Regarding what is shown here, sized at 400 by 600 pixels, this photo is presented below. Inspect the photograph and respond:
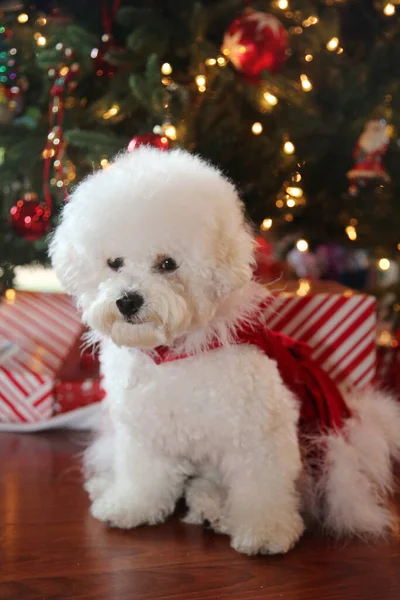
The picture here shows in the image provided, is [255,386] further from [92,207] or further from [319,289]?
[319,289]

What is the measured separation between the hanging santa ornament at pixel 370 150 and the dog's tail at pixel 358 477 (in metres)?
0.73

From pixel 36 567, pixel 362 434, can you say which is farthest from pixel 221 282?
pixel 36 567

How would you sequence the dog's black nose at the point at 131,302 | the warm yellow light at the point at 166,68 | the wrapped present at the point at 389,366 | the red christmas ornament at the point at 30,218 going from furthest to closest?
the wrapped present at the point at 389,366 → the red christmas ornament at the point at 30,218 → the warm yellow light at the point at 166,68 → the dog's black nose at the point at 131,302

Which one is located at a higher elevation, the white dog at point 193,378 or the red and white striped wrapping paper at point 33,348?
the white dog at point 193,378

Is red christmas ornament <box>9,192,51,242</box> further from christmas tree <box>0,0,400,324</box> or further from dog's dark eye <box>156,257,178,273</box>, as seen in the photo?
dog's dark eye <box>156,257,178,273</box>

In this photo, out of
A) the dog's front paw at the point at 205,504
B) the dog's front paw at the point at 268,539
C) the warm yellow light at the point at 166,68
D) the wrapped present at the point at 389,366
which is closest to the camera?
the dog's front paw at the point at 268,539

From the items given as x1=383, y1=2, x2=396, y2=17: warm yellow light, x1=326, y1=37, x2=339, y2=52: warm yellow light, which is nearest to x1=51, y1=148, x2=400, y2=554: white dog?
x1=326, y1=37, x2=339, y2=52: warm yellow light

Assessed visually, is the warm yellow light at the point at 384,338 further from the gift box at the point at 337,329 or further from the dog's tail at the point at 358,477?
the dog's tail at the point at 358,477

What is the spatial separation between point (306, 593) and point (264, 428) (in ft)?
0.87

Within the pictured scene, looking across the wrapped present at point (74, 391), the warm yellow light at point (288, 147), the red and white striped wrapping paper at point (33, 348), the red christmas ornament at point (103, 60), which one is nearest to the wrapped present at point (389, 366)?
the warm yellow light at point (288, 147)

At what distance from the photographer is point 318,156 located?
1735 millimetres

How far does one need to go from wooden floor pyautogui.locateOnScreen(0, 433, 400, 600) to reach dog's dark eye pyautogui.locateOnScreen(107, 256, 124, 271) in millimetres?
502

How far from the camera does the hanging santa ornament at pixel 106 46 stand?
1.66 metres

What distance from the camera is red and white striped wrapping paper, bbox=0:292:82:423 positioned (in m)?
1.60
